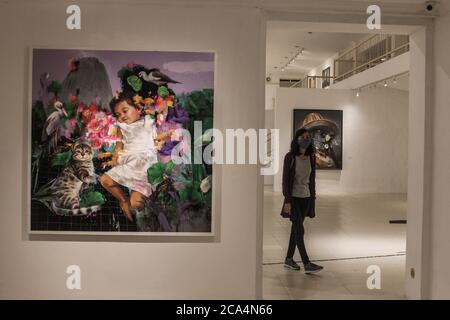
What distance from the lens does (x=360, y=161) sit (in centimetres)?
1691

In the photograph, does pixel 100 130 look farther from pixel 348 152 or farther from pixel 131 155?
pixel 348 152

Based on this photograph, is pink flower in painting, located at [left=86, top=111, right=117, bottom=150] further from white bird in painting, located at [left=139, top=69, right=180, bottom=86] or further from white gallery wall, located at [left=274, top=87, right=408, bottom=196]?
white gallery wall, located at [left=274, top=87, right=408, bottom=196]

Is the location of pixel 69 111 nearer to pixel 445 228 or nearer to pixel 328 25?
pixel 328 25

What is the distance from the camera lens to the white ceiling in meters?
17.5

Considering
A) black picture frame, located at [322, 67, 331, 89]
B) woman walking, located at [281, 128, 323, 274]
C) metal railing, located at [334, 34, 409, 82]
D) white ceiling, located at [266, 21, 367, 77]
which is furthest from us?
black picture frame, located at [322, 67, 331, 89]

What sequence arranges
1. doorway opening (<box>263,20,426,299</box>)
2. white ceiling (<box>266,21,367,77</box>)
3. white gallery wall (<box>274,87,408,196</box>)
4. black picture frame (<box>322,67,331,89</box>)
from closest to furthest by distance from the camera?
doorway opening (<box>263,20,426,299</box>), white gallery wall (<box>274,87,408,196</box>), white ceiling (<box>266,21,367,77</box>), black picture frame (<box>322,67,331,89</box>)

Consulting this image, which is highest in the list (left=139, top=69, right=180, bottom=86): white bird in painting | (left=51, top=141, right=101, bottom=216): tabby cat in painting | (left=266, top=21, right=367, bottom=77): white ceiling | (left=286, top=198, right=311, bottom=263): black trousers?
(left=266, top=21, right=367, bottom=77): white ceiling

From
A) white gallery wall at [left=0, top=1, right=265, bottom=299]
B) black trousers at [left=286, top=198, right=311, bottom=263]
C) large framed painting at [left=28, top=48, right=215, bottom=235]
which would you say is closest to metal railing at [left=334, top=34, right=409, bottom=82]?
black trousers at [left=286, top=198, right=311, bottom=263]

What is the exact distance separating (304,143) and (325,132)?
11.5 meters

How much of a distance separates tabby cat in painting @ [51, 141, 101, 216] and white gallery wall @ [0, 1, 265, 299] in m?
0.29

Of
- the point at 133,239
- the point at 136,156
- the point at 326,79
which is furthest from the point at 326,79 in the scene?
the point at 133,239

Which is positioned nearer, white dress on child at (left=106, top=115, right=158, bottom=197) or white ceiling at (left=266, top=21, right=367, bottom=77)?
white dress on child at (left=106, top=115, right=158, bottom=197)

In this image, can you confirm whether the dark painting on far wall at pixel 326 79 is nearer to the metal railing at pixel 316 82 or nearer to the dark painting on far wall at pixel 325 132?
the metal railing at pixel 316 82

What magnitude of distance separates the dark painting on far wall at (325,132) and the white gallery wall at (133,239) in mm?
12937
